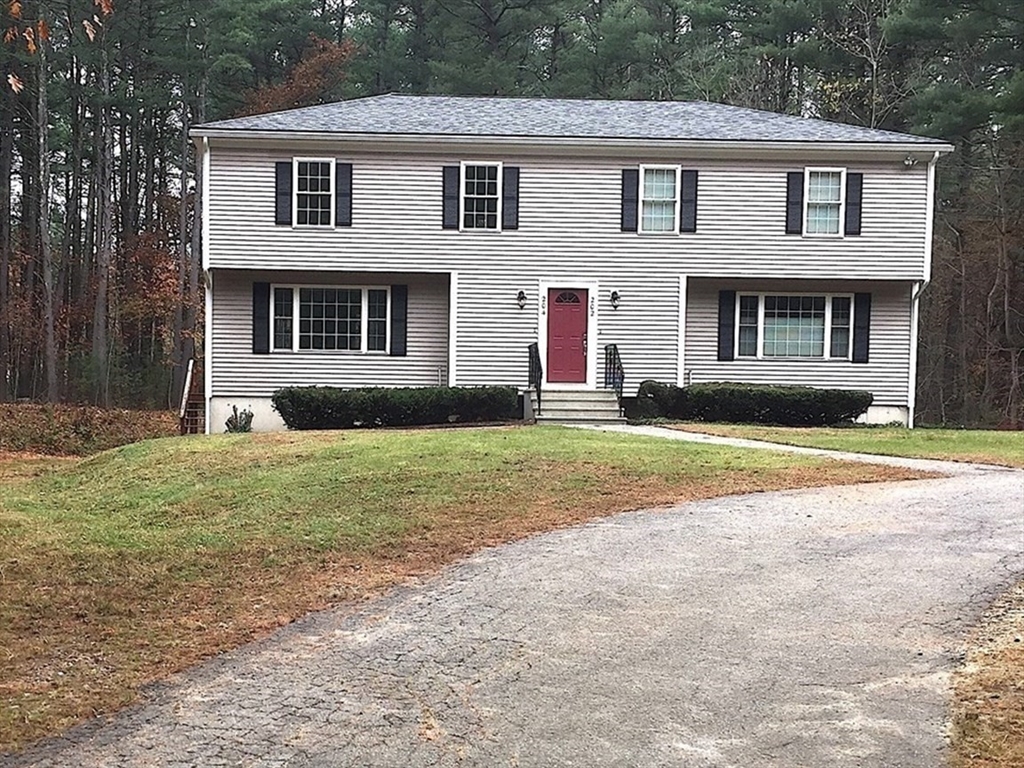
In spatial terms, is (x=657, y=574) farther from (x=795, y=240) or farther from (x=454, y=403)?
(x=795, y=240)

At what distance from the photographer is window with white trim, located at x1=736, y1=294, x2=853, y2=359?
20734mm

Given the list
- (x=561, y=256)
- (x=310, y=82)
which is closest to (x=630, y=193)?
(x=561, y=256)

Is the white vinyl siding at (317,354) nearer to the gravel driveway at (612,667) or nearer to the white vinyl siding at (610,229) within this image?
the white vinyl siding at (610,229)

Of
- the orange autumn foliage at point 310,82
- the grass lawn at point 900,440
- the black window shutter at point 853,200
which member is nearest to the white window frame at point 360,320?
the grass lawn at point 900,440

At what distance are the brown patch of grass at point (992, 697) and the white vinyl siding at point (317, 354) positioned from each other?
15.2 metres

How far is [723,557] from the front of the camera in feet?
25.7

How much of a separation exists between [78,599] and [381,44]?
3698 centimetres

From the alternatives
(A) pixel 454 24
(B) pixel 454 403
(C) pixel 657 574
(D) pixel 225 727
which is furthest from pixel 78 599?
(A) pixel 454 24

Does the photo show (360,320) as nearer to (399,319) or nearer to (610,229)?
(399,319)

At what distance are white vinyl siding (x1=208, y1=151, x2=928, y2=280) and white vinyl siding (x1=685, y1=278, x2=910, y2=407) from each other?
623 mm

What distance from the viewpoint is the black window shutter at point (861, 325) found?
20.7 meters

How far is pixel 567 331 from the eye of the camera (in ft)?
67.2

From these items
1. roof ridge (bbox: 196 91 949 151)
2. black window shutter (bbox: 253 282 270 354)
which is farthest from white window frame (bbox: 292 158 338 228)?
black window shutter (bbox: 253 282 270 354)

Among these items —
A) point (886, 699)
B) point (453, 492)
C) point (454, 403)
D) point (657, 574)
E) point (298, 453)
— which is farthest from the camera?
point (454, 403)
